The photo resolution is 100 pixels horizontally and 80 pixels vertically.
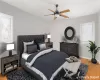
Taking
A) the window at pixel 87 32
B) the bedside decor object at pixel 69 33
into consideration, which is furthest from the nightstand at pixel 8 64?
the window at pixel 87 32

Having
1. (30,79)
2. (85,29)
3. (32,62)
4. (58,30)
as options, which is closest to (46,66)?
(32,62)

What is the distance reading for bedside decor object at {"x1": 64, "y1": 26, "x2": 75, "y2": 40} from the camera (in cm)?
502

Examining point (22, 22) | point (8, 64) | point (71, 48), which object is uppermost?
point (22, 22)

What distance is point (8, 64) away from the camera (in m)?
3.01

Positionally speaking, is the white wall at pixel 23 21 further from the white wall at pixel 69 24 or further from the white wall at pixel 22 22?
the white wall at pixel 69 24

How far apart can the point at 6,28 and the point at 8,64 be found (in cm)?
151

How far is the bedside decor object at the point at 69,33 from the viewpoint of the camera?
5.02 metres

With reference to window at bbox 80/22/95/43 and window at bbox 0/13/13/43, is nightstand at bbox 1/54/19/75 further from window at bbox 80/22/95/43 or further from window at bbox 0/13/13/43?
window at bbox 80/22/95/43

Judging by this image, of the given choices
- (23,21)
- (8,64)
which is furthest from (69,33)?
(8,64)

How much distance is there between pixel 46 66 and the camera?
2330 mm

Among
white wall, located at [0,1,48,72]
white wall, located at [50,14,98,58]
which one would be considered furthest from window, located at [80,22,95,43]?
white wall, located at [0,1,48,72]

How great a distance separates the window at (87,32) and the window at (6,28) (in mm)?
3948

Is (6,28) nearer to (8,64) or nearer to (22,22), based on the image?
(22,22)

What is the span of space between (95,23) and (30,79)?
4153mm
